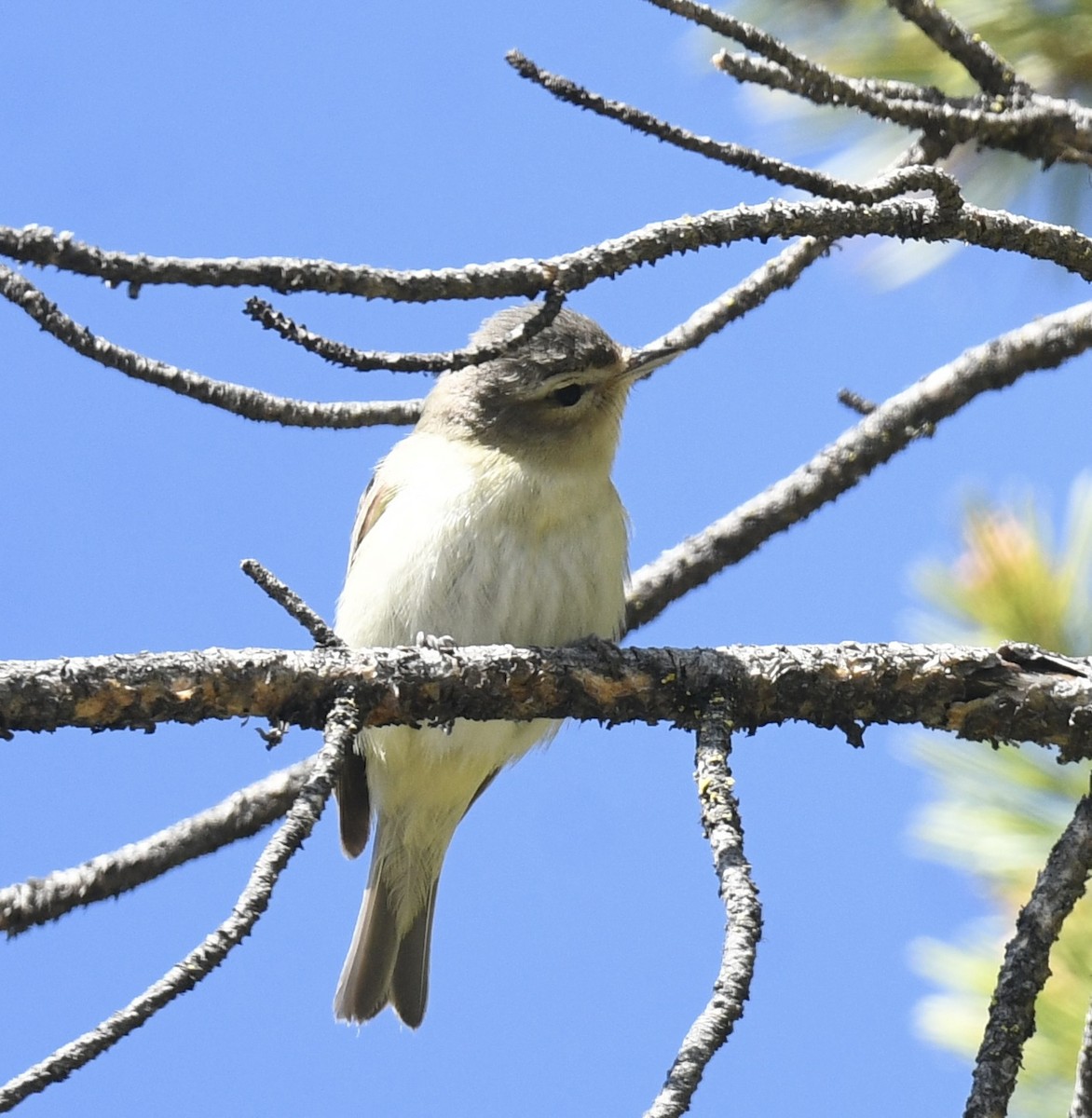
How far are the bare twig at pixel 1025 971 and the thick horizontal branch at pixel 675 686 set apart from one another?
1.25ft

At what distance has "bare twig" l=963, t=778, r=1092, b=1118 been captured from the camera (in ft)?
7.04

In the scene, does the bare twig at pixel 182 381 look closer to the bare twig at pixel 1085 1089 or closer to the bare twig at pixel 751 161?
the bare twig at pixel 751 161

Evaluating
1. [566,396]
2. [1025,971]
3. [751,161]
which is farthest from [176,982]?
[566,396]

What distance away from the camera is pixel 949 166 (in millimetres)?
5039

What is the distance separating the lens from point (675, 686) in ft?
10.0

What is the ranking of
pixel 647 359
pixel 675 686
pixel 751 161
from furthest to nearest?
pixel 647 359 → pixel 675 686 → pixel 751 161

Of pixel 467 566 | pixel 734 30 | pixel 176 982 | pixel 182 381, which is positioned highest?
pixel 734 30

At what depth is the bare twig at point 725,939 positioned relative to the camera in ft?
6.29

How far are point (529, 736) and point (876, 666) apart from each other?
2081mm

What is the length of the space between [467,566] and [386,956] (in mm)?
1601

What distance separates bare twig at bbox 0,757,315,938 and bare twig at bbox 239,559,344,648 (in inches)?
23.4

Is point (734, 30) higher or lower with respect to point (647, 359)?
lower

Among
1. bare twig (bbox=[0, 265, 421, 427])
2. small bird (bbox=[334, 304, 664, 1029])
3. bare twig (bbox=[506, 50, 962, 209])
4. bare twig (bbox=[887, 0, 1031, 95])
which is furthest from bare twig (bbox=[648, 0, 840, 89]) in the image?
small bird (bbox=[334, 304, 664, 1029])

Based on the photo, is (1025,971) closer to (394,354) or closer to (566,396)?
(394,354)
